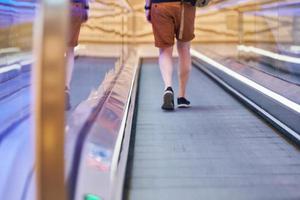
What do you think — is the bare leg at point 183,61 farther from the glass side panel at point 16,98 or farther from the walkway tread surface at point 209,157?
the glass side panel at point 16,98

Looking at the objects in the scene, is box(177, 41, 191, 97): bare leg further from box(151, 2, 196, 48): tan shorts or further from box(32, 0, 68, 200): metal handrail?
box(32, 0, 68, 200): metal handrail

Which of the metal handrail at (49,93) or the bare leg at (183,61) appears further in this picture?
the bare leg at (183,61)

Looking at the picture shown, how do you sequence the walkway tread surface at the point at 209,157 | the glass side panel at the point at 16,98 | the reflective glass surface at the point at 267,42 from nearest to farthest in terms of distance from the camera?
the glass side panel at the point at 16,98, the walkway tread surface at the point at 209,157, the reflective glass surface at the point at 267,42

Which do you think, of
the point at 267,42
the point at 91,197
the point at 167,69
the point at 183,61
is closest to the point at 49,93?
the point at 91,197

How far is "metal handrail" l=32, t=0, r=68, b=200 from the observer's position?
1.24 metres

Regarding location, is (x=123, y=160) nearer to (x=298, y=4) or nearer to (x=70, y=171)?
(x=70, y=171)

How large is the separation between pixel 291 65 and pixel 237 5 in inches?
146

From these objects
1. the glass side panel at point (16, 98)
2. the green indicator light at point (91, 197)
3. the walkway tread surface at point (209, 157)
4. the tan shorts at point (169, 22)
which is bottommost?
the walkway tread surface at point (209, 157)

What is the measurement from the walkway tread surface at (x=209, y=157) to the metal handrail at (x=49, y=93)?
1.09 m

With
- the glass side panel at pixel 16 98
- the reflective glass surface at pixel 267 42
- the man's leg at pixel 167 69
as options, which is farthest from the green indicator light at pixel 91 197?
the man's leg at pixel 167 69

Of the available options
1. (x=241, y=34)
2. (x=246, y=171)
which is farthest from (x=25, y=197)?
(x=241, y=34)

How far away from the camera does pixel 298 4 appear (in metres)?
5.02

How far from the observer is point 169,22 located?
4.37m

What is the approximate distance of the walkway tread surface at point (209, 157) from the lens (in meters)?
2.42
